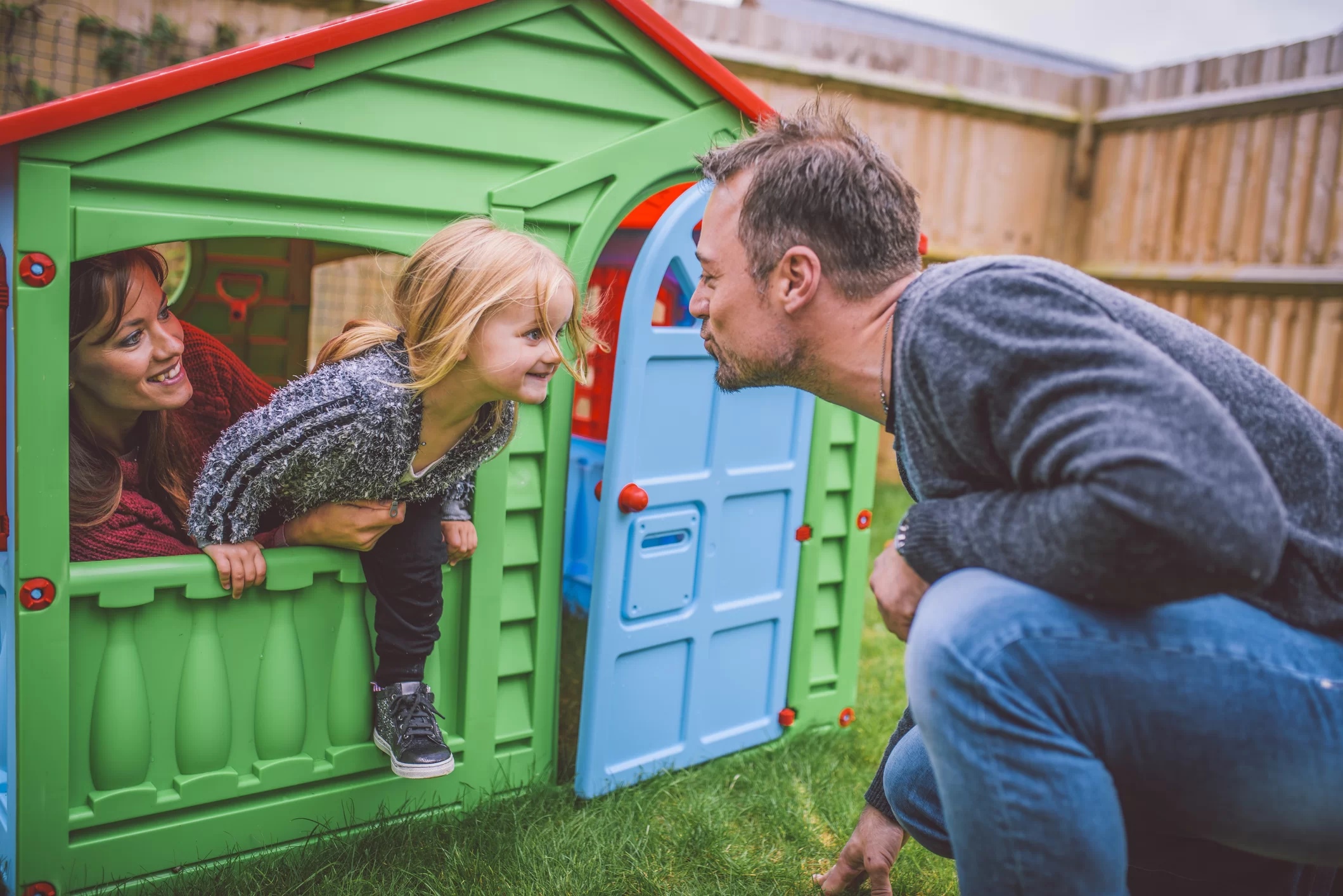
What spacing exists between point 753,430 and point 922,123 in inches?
178

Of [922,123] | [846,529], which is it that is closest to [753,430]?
[846,529]

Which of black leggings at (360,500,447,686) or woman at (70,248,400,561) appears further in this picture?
black leggings at (360,500,447,686)

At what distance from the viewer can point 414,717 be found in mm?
2102

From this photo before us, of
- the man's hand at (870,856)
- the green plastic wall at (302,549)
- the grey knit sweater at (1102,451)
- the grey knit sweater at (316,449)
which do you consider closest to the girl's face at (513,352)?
the grey knit sweater at (316,449)

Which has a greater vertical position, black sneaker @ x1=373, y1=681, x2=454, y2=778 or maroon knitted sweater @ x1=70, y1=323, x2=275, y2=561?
maroon knitted sweater @ x1=70, y1=323, x2=275, y2=561

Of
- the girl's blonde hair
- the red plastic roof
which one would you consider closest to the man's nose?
the girl's blonde hair

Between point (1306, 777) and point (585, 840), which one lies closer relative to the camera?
point (1306, 777)

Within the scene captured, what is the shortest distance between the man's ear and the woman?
0.95 m

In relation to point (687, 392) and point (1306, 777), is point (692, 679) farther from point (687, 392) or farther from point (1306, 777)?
point (1306, 777)

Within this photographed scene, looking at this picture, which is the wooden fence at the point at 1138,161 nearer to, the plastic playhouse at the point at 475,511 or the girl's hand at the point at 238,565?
the plastic playhouse at the point at 475,511

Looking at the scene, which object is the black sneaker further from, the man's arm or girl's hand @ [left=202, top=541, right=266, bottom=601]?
the man's arm

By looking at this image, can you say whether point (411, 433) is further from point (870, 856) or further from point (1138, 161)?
point (1138, 161)

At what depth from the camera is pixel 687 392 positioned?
96.3 inches

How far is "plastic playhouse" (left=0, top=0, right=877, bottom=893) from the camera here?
1.76 meters
